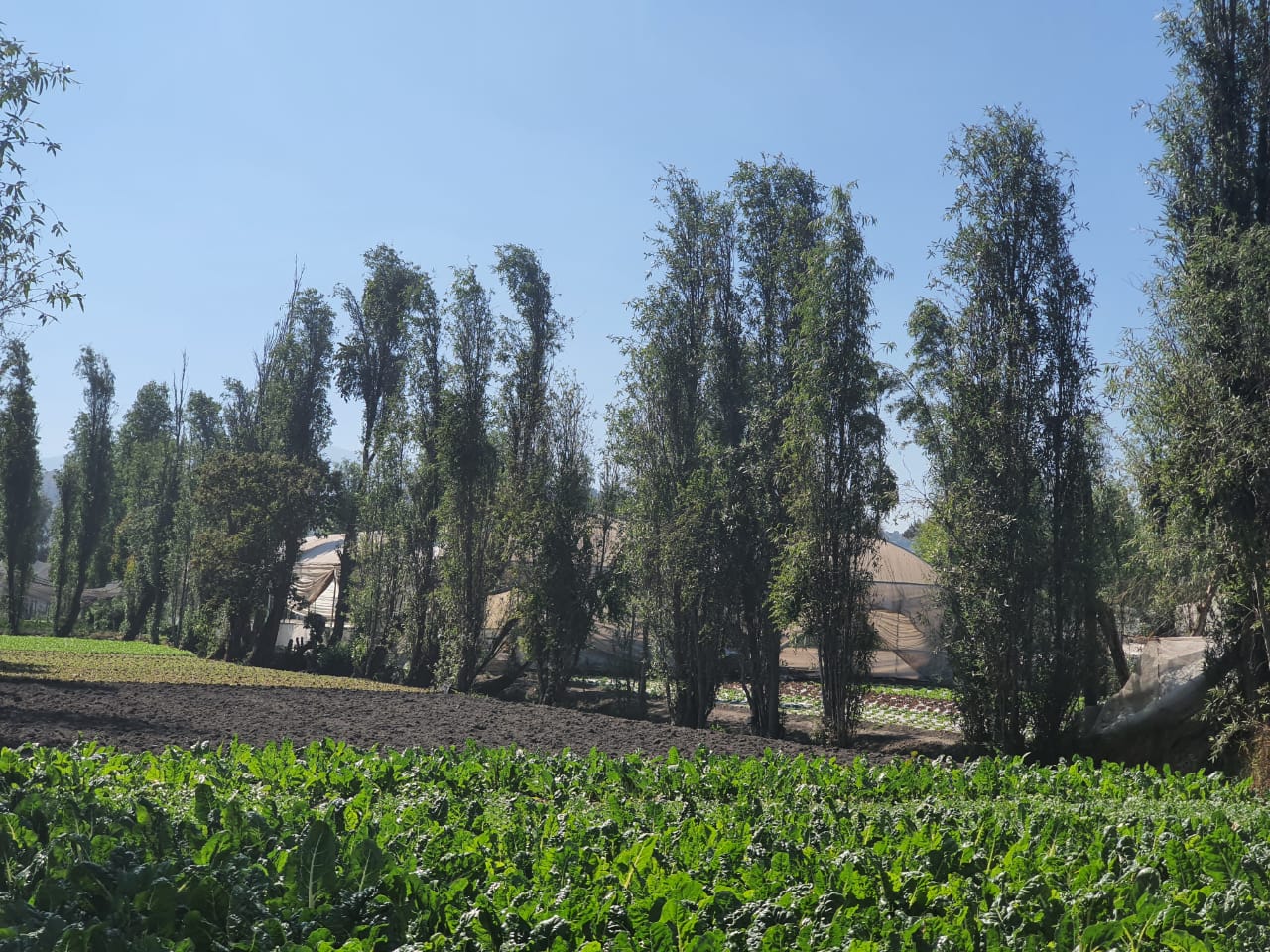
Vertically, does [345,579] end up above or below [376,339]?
below

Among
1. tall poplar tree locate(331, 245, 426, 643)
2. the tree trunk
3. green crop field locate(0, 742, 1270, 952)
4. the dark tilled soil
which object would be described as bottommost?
the dark tilled soil

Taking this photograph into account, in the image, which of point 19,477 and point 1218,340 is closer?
point 1218,340

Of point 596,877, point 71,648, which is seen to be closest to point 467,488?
point 71,648

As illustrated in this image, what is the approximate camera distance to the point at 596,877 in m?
3.57

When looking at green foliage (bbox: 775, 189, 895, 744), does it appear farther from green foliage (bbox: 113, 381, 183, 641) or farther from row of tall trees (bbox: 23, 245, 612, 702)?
green foliage (bbox: 113, 381, 183, 641)

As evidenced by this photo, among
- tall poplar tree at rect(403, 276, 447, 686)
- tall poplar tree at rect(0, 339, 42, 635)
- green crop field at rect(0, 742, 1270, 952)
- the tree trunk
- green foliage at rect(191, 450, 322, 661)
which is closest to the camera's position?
green crop field at rect(0, 742, 1270, 952)

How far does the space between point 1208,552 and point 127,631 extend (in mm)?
39144

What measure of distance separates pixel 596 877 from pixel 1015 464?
35.2ft

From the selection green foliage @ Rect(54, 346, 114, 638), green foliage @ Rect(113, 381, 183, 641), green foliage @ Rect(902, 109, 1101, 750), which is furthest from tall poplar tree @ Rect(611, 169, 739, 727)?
green foliage @ Rect(54, 346, 114, 638)

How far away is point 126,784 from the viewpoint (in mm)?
6094

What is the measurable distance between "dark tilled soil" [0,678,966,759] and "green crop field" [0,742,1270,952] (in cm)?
391

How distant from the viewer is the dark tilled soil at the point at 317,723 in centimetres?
992

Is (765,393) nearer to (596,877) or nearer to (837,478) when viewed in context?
(837,478)

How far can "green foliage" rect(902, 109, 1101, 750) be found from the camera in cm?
1268
